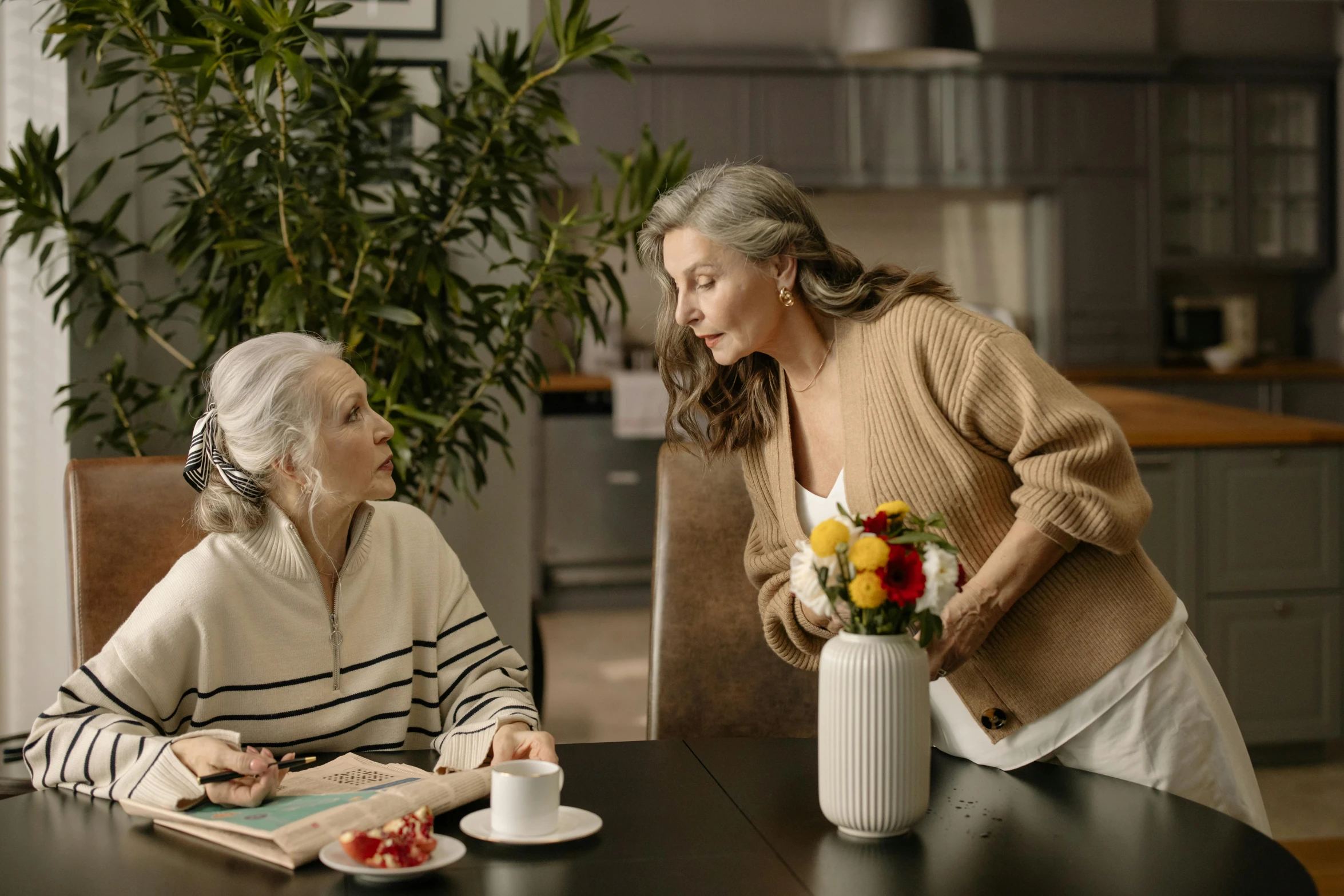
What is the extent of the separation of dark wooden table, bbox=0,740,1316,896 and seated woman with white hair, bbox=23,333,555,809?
183mm

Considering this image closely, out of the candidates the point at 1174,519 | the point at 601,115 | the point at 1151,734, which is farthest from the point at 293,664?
the point at 601,115

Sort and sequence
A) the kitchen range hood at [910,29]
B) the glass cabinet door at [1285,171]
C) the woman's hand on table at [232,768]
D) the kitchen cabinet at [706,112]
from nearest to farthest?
the woman's hand on table at [232,768], the kitchen range hood at [910,29], the kitchen cabinet at [706,112], the glass cabinet door at [1285,171]

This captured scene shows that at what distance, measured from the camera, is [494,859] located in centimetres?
116

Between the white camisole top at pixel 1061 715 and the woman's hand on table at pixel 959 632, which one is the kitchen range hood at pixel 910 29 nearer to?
the white camisole top at pixel 1061 715

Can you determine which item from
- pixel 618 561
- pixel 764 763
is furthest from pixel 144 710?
pixel 618 561

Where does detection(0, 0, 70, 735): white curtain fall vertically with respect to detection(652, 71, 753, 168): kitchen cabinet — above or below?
below

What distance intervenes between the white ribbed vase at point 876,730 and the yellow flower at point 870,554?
83 mm

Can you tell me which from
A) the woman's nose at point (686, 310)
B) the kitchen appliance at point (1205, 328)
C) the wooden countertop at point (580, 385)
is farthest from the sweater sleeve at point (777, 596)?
the kitchen appliance at point (1205, 328)

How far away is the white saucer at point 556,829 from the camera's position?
1.18m

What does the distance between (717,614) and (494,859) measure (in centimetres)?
78

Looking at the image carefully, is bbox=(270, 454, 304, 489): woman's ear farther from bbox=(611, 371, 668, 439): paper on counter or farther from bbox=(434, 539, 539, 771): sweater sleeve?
bbox=(611, 371, 668, 439): paper on counter

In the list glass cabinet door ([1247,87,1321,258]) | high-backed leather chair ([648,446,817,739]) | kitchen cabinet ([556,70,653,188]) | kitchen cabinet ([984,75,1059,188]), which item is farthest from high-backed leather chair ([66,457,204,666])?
glass cabinet door ([1247,87,1321,258])

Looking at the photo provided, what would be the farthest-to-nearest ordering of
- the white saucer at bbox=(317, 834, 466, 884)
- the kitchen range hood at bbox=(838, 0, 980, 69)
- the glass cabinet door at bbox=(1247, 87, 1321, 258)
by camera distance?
the glass cabinet door at bbox=(1247, 87, 1321, 258), the kitchen range hood at bbox=(838, 0, 980, 69), the white saucer at bbox=(317, 834, 466, 884)

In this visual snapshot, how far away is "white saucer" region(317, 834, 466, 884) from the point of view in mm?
1092
